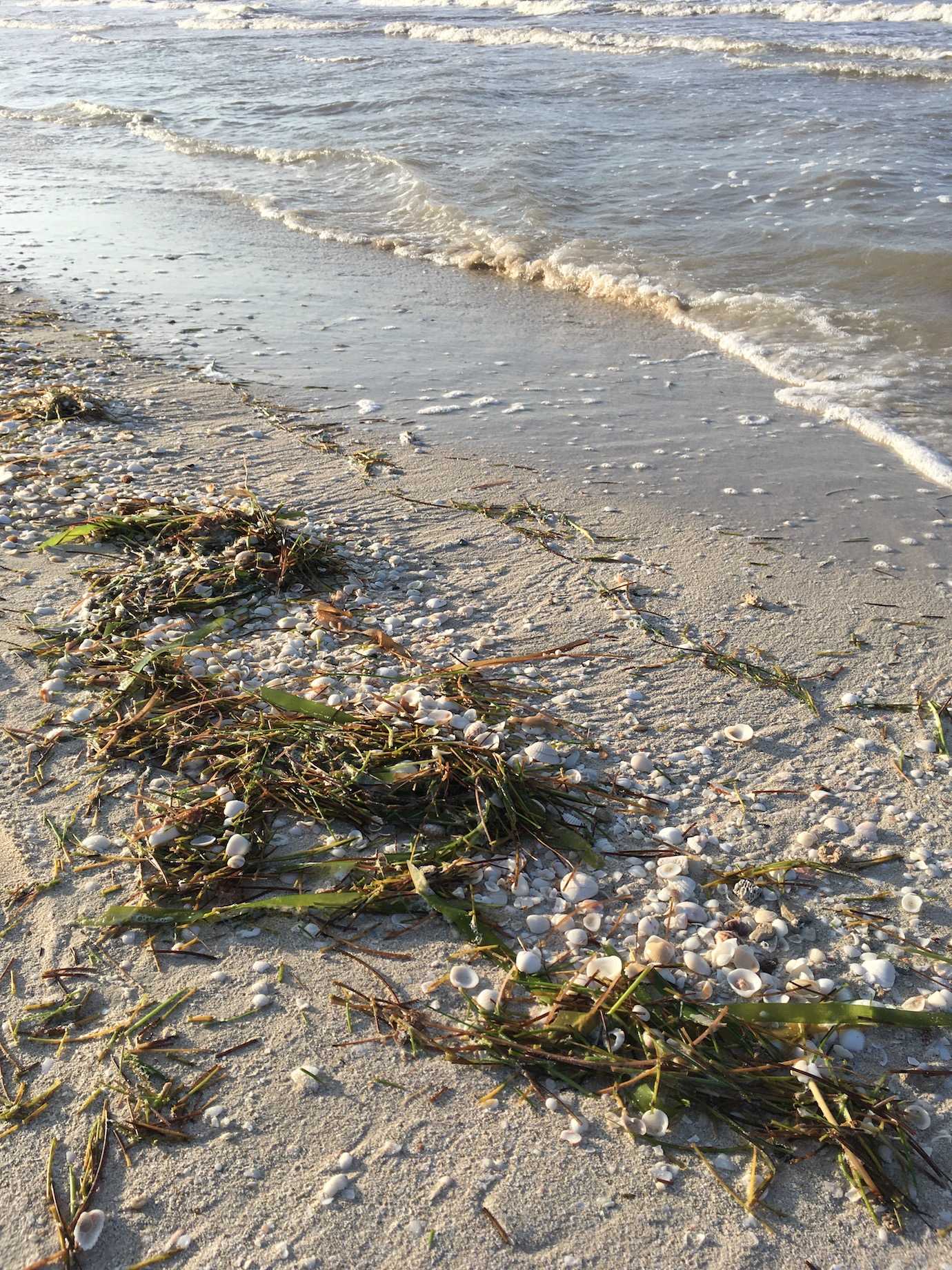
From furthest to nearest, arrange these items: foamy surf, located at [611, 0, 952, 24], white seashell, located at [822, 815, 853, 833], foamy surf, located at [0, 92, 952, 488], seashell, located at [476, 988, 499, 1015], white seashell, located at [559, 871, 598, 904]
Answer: foamy surf, located at [611, 0, 952, 24] < foamy surf, located at [0, 92, 952, 488] < white seashell, located at [822, 815, 853, 833] < white seashell, located at [559, 871, 598, 904] < seashell, located at [476, 988, 499, 1015]

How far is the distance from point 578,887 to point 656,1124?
2.23 ft

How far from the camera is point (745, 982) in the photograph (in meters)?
2.36

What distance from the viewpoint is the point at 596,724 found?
331cm

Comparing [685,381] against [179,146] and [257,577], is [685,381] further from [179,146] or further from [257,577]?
[179,146]

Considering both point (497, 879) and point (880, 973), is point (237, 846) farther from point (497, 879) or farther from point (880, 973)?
point (880, 973)

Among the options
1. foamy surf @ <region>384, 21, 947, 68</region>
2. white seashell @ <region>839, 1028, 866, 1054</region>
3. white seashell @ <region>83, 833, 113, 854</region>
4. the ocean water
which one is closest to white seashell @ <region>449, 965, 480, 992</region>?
white seashell @ <region>839, 1028, 866, 1054</region>

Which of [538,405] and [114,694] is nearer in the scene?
[114,694]

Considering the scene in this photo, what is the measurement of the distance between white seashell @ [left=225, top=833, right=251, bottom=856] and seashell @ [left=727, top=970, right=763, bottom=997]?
1.40m

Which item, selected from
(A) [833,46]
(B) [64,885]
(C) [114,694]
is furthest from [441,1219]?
(A) [833,46]

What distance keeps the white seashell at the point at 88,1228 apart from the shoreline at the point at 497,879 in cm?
→ 2

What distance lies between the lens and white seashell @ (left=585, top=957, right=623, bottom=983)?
2.34 meters

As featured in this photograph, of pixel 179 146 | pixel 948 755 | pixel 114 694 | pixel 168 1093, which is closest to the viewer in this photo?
pixel 168 1093

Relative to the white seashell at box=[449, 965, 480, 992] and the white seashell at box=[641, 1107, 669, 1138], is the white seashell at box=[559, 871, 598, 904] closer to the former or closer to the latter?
the white seashell at box=[449, 965, 480, 992]

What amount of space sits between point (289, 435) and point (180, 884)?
3.46m
